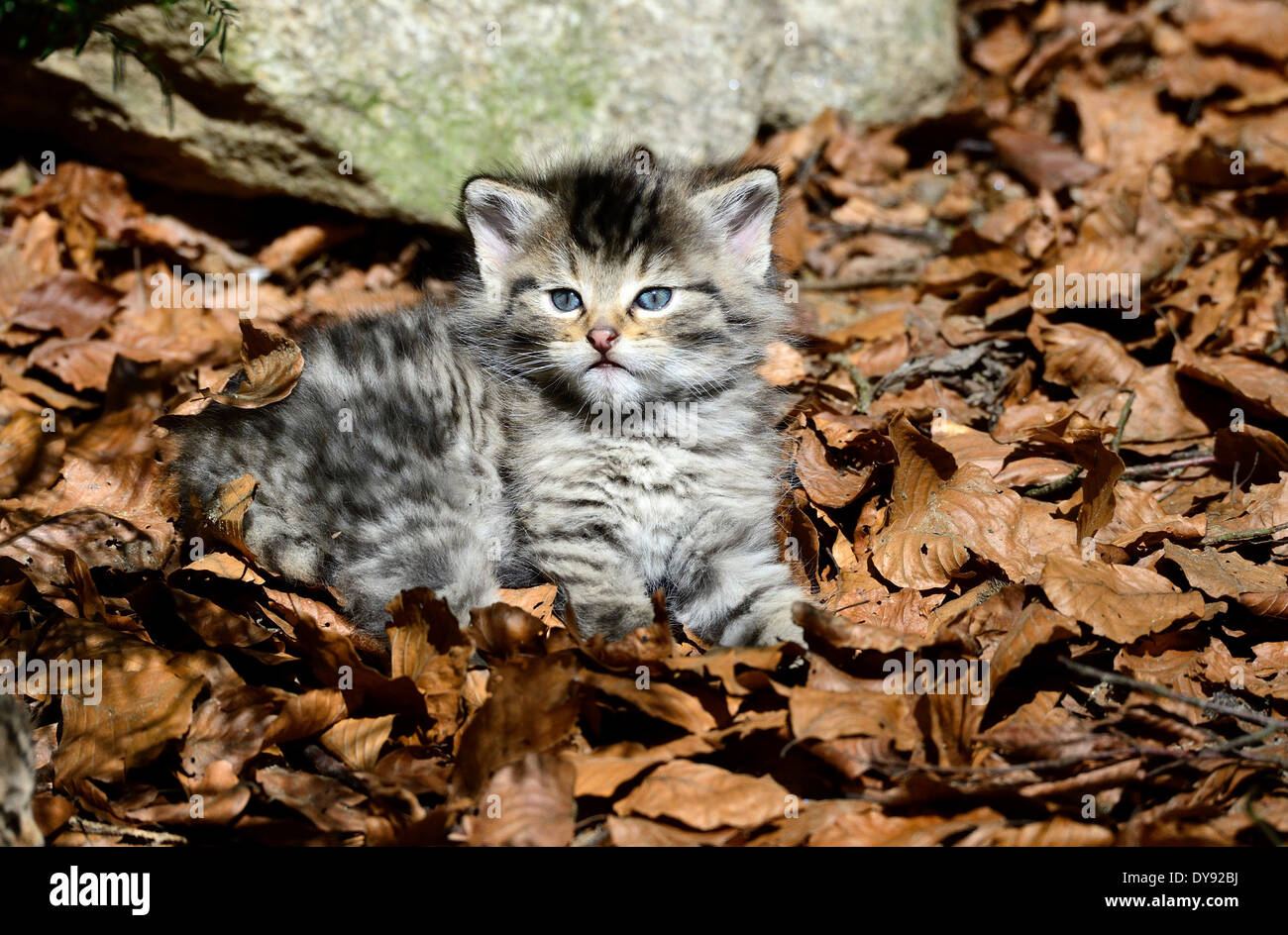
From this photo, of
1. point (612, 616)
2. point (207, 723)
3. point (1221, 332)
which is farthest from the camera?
point (1221, 332)

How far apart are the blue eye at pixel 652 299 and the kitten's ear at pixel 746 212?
0.31m

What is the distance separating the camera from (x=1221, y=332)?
3715 millimetres

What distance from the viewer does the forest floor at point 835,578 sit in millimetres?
2232

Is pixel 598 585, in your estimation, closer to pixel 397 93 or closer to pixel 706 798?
pixel 706 798

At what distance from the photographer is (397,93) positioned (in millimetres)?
3977

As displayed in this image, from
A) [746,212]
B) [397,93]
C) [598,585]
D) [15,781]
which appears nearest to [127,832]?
[15,781]

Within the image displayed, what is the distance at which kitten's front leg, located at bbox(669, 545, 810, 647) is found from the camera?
281 cm

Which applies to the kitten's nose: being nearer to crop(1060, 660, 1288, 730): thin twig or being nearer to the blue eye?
the blue eye

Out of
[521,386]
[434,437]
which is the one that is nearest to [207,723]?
[434,437]

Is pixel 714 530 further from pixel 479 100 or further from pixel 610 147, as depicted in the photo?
pixel 479 100

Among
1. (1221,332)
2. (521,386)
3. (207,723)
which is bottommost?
(207,723)

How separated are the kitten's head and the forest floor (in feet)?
1.81

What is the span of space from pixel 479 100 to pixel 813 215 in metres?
1.75

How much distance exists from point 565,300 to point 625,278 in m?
0.20
